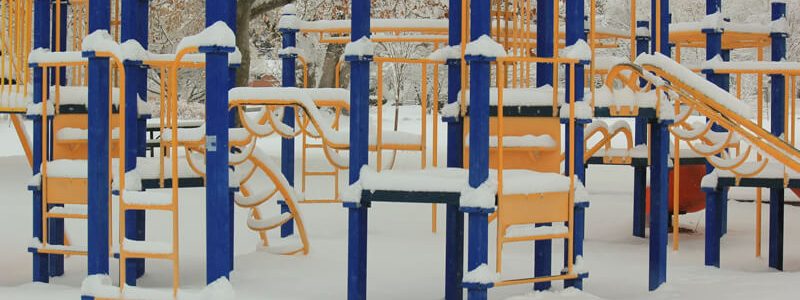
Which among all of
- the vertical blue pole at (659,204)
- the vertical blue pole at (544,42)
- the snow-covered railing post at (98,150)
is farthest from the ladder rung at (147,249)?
the vertical blue pole at (659,204)

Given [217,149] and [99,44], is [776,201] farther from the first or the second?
[99,44]

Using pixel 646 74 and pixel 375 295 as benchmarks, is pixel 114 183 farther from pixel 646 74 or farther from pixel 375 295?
pixel 646 74

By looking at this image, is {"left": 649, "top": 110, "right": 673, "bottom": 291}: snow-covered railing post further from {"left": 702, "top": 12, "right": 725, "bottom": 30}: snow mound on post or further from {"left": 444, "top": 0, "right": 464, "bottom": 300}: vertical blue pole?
{"left": 702, "top": 12, "right": 725, "bottom": 30}: snow mound on post

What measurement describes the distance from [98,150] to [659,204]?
3.98 meters

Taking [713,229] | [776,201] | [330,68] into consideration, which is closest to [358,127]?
[713,229]

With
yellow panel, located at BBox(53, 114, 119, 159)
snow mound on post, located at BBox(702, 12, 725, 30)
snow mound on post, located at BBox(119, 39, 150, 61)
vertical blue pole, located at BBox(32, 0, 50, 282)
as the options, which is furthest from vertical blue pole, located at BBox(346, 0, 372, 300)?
snow mound on post, located at BBox(702, 12, 725, 30)

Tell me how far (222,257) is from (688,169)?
8096 millimetres

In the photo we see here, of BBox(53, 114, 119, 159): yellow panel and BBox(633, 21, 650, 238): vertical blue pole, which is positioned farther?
BBox(633, 21, 650, 238): vertical blue pole

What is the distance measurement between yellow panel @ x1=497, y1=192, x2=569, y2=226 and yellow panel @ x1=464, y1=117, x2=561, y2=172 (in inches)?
38.8

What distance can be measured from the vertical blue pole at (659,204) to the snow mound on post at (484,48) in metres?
2.38

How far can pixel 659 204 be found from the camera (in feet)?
26.4

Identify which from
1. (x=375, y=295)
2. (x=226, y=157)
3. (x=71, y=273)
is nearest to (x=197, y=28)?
(x=71, y=273)

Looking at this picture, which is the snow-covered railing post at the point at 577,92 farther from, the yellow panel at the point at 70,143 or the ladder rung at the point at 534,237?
the yellow panel at the point at 70,143

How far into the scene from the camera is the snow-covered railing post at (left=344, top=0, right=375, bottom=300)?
6914 mm
